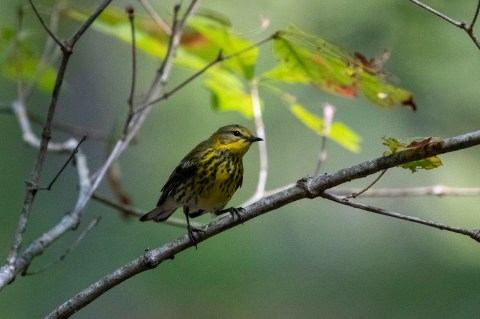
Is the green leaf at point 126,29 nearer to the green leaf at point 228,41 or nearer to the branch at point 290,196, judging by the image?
the green leaf at point 228,41

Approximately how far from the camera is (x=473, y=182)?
5531 millimetres

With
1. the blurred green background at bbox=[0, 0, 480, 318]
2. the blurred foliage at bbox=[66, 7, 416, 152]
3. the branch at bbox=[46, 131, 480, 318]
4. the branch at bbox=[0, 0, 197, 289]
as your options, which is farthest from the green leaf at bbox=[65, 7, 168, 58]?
the blurred green background at bbox=[0, 0, 480, 318]

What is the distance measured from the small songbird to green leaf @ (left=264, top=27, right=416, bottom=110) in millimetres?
906

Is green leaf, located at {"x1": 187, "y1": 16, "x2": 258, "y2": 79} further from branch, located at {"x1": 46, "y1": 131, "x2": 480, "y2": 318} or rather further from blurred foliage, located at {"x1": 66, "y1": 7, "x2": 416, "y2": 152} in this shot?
branch, located at {"x1": 46, "y1": 131, "x2": 480, "y2": 318}

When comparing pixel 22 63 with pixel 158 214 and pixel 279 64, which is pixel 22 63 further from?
pixel 279 64

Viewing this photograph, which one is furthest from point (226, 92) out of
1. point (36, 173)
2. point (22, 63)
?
point (22, 63)

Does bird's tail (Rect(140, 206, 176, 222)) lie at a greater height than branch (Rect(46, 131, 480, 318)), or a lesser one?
lesser

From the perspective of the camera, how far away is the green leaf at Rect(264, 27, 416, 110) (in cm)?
253

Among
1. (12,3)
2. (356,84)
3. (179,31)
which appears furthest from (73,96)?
(356,84)

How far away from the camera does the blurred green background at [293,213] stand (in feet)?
18.0

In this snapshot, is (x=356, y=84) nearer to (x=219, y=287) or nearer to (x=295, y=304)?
(x=219, y=287)

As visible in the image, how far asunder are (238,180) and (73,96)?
4312 millimetres

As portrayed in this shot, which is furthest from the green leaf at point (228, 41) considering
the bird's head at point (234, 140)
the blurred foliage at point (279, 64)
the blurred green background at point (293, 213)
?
the blurred green background at point (293, 213)

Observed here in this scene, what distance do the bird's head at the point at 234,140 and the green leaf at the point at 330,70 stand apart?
1.02 metres
